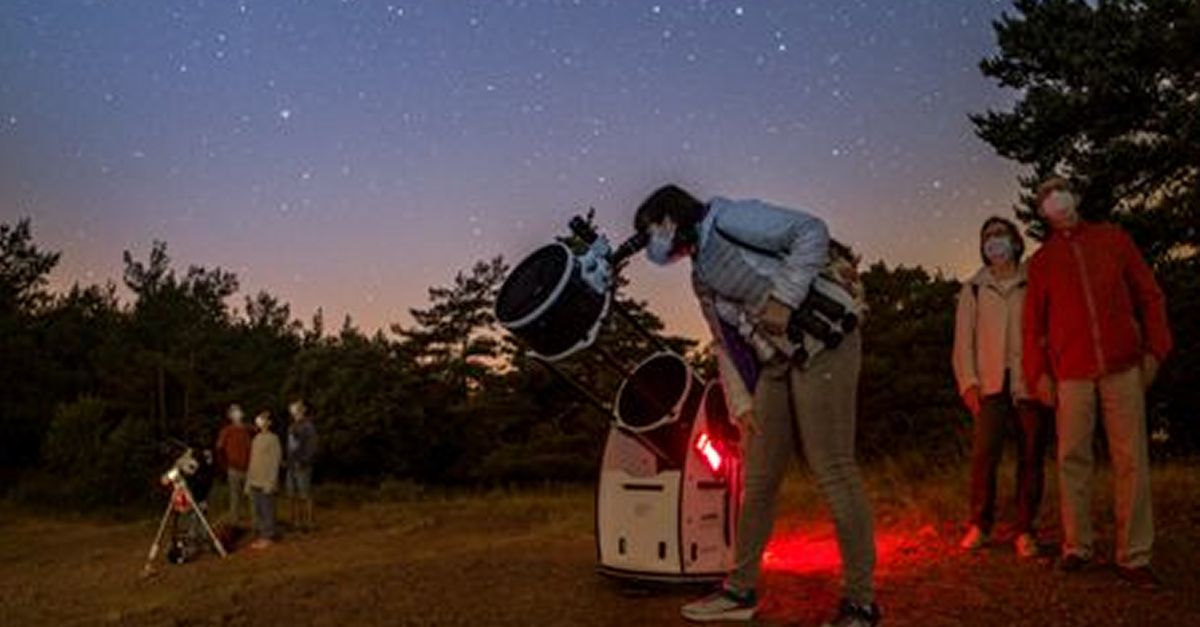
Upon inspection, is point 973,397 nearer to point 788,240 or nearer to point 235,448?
point 788,240

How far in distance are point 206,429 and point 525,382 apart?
52.1 ft

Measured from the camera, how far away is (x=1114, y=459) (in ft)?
20.2

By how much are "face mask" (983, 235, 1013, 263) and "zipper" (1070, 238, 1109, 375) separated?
0.83 metres

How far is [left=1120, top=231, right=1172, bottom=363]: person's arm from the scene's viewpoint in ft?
19.9

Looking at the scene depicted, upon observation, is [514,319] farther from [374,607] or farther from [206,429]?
[206,429]

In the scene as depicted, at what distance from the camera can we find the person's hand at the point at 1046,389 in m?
6.54

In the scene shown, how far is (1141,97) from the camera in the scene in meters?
19.9

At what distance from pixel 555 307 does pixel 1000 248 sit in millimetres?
3349

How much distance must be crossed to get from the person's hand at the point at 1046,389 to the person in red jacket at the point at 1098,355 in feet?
0.29

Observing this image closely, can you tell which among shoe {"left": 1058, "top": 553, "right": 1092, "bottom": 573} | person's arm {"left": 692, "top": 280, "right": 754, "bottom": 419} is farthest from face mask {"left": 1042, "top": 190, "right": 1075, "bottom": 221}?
person's arm {"left": 692, "top": 280, "right": 754, "bottom": 419}

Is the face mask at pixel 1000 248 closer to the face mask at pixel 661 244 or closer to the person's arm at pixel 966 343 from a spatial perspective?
the person's arm at pixel 966 343

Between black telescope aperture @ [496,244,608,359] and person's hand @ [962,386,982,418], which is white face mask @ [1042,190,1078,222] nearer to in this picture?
person's hand @ [962,386,982,418]


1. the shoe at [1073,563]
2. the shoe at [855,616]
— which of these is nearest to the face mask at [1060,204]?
the shoe at [1073,563]

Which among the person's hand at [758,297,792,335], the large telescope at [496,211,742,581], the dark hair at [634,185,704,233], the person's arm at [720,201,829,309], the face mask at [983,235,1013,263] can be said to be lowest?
the large telescope at [496,211,742,581]
